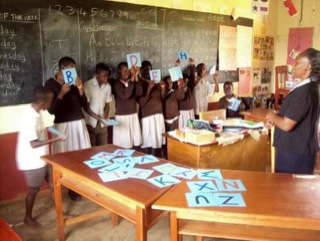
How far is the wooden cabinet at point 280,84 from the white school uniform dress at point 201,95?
1.48m

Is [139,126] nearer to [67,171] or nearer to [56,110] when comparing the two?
[56,110]

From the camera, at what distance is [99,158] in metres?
2.45

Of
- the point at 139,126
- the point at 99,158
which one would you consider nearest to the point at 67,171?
the point at 99,158

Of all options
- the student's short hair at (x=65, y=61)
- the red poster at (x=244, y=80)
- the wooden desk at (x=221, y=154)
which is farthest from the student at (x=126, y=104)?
the red poster at (x=244, y=80)

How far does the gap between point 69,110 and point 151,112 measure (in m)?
1.07

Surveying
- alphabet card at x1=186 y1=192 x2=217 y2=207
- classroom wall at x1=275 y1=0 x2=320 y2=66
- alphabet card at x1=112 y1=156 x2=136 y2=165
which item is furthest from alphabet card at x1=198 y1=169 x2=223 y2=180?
classroom wall at x1=275 y1=0 x2=320 y2=66

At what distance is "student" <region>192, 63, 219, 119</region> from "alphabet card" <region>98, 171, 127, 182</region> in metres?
2.78

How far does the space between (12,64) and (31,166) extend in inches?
42.8

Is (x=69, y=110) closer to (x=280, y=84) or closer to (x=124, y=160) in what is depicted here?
(x=124, y=160)

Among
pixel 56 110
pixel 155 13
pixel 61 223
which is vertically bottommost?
pixel 61 223

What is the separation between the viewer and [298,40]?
6492 mm

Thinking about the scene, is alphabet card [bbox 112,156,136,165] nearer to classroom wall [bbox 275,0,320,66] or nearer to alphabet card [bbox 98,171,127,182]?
alphabet card [bbox 98,171,127,182]

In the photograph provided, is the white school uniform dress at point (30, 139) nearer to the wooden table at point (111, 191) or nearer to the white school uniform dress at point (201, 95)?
the wooden table at point (111, 191)

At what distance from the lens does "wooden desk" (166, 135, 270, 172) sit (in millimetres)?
2957
